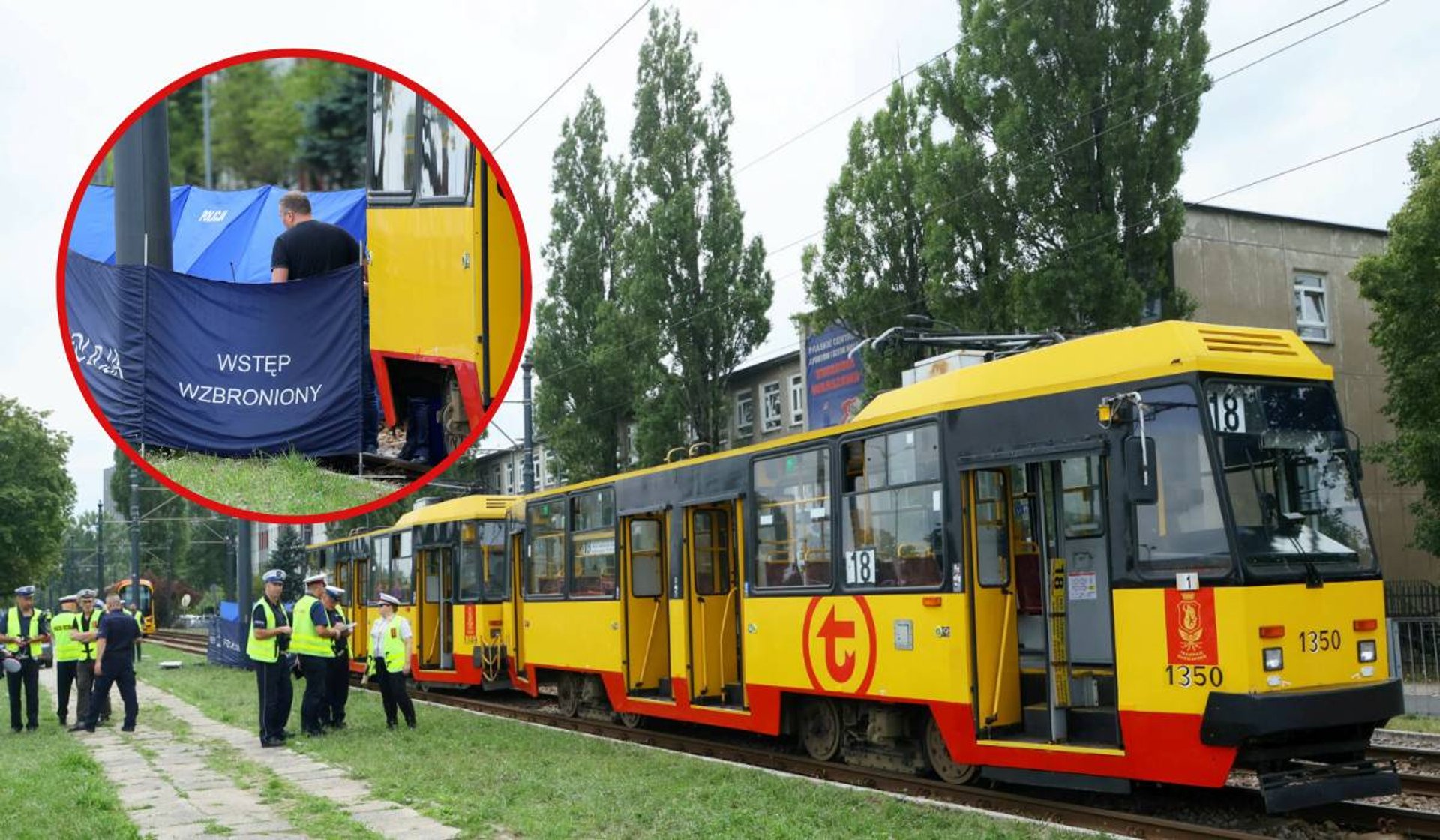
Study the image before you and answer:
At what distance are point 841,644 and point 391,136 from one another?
29.4 feet

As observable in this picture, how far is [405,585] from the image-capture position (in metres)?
24.6

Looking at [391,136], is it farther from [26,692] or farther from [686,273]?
[686,273]

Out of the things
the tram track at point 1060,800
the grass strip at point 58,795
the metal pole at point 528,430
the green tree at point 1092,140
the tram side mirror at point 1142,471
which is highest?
the green tree at point 1092,140

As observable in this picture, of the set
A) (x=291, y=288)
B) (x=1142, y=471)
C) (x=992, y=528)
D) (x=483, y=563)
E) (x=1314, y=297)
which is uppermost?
(x=1314, y=297)

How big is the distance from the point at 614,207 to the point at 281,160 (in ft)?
113

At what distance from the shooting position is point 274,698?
1459 centimetres

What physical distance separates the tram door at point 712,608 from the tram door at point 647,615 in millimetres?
971

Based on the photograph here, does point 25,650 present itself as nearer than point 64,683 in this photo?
Yes

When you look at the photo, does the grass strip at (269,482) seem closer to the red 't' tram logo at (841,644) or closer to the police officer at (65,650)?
the red 't' tram logo at (841,644)

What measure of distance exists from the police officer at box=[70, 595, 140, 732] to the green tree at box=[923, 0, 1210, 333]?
49.7ft

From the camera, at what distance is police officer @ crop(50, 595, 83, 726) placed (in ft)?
58.9

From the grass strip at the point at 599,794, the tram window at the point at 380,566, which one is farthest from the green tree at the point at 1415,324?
the tram window at the point at 380,566

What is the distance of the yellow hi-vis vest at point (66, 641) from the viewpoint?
58.8 feet

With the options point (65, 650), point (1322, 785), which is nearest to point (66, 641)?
point (65, 650)
